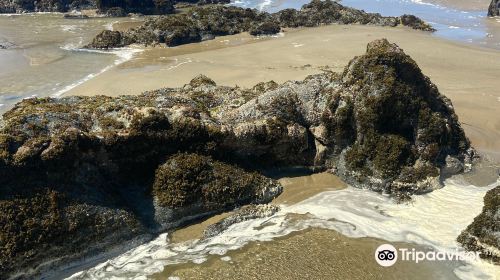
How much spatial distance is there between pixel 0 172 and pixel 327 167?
7812 millimetres

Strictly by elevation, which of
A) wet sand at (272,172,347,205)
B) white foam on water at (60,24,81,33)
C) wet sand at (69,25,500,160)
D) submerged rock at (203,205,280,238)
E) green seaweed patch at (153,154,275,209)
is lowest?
submerged rock at (203,205,280,238)

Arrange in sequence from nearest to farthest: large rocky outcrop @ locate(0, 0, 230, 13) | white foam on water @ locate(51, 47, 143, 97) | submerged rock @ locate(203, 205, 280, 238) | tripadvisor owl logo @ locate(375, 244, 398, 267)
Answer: tripadvisor owl logo @ locate(375, 244, 398, 267), submerged rock @ locate(203, 205, 280, 238), white foam on water @ locate(51, 47, 143, 97), large rocky outcrop @ locate(0, 0, 230, 13)

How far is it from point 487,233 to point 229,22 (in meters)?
29.6

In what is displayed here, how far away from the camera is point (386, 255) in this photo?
30.8ft

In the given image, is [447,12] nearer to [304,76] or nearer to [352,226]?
[304,76]

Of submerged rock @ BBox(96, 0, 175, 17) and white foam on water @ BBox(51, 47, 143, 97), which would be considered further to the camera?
submerged rock @ BBox(96, 0, 175, 17)

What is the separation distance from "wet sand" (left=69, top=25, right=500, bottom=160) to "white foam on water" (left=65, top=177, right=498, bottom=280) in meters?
4.01

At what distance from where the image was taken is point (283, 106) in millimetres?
12227

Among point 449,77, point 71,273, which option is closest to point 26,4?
point 449,77

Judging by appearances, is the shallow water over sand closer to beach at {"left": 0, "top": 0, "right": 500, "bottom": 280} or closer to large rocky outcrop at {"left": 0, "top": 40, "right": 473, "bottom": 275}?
beach at {"left": 0, "top": 0, "right": 500, "bottom": 280}


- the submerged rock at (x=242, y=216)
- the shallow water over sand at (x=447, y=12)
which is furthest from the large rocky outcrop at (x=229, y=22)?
the submerged rock at (x=242, y=216)

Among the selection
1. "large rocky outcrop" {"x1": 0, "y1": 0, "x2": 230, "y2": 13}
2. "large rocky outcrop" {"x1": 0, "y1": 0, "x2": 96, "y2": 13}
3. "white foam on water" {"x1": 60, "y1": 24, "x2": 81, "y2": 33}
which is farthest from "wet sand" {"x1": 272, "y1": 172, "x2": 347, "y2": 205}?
"large rocky outcrop" {"x1": 0, "y1": 0, "x2": 96, "y2": 13}

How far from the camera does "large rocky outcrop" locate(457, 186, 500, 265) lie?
30.4 feet

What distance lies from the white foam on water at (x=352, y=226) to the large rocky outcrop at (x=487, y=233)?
23 cm
